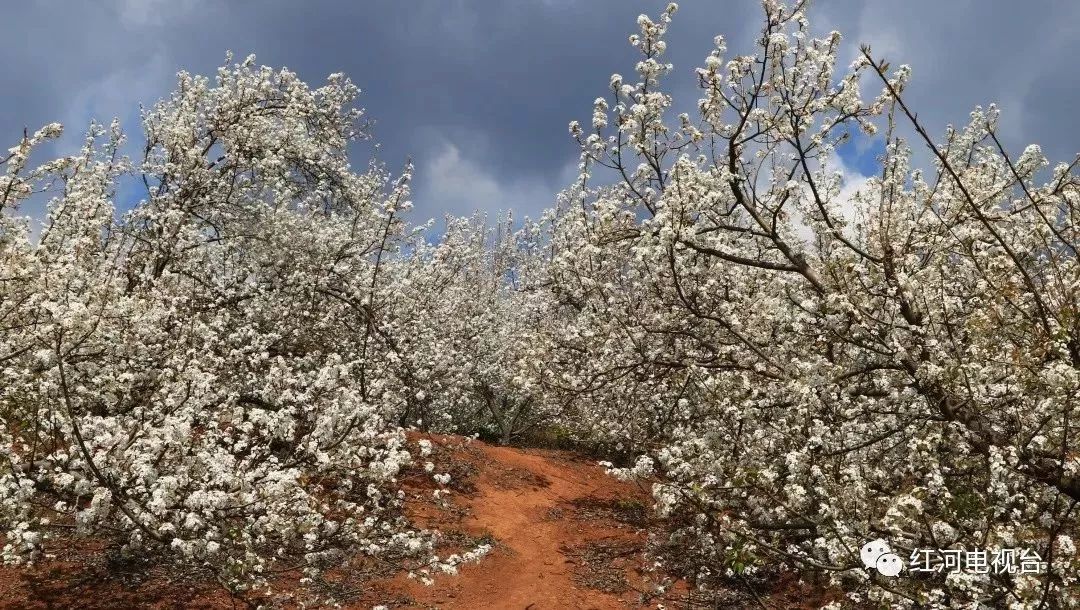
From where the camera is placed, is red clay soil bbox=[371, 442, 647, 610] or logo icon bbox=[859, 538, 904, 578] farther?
red clay soil bbox=[371, 442, 647, 610]

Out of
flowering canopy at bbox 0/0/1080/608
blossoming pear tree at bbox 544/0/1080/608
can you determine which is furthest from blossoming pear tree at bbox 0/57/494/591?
blossoming pear tree at bbox 544/0/1080/608

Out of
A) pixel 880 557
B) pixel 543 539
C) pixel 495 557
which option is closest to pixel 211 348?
pixel 495 557

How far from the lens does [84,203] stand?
467 inches

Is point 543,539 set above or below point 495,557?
above

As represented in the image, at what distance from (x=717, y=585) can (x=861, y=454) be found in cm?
575

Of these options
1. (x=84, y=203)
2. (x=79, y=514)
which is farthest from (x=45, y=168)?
(x=84, y=203)

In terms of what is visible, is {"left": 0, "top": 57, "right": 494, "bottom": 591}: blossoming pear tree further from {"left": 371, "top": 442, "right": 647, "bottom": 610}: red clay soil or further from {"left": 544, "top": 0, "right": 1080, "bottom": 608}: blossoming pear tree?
{"left": 544, "top": 0, "right": 1080, "bottom": 608}: blossoming pear tree

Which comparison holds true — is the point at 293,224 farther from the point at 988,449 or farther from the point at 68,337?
the point at 988,449

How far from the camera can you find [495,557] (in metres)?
14.3

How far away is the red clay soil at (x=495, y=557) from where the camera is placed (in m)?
9.70

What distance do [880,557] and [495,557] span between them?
987 cm

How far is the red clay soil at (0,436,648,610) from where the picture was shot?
970 cm

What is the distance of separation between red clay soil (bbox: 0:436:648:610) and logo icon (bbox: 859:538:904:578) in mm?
6801

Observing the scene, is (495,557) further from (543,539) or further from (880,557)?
(880,557)
